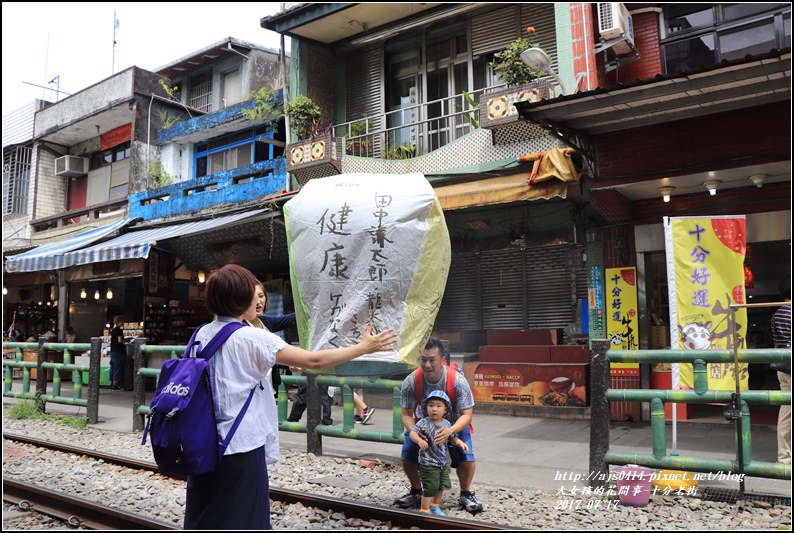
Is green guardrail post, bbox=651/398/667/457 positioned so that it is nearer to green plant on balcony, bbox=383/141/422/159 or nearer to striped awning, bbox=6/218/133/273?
green plant on balcony, bbox=383/141/422/159

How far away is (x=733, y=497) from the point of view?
5195mm

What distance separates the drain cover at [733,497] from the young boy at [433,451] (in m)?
2.36

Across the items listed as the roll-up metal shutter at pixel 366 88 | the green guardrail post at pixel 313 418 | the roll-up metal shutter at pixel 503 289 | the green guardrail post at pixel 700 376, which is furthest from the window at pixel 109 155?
the green guardrail post at pixel 700 376

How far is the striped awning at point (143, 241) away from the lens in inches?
506

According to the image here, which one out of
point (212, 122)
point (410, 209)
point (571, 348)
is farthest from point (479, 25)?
point (410, 209)

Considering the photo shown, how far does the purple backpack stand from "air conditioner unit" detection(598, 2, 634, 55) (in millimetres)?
8757

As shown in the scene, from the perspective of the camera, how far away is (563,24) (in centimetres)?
1007

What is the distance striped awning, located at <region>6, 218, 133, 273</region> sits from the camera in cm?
1474

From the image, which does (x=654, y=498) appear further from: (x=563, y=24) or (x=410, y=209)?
(x=563, y=24)

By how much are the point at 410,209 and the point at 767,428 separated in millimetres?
7576

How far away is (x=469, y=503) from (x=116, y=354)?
13.2m

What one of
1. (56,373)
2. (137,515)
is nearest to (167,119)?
(56,373)

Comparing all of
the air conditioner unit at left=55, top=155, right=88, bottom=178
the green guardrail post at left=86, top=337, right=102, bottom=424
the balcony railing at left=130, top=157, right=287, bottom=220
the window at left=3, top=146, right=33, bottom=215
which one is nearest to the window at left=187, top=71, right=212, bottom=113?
the balcony railing at left=130, top=157, right=287, bottom=220

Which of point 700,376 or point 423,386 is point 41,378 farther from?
point 700,376
